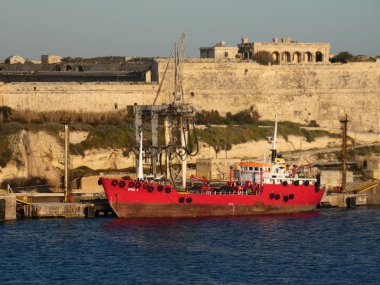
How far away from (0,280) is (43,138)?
22.3 m

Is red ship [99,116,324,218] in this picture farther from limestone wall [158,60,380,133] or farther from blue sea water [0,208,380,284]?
limestone wall [158,60,380,133]

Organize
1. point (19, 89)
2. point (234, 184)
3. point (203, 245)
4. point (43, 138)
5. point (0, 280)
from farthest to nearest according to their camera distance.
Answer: point (19, 89) → point (43, 138) → point (234, 184) → point (203, 245) → point (0, 280)

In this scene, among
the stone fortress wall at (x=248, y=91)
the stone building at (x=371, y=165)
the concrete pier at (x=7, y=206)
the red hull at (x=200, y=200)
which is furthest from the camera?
the stone fortress wall at (x=248, y=91)

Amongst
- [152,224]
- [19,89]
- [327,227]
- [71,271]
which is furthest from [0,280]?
[19,89]

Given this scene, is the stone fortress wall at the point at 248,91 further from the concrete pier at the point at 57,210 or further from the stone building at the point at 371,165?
the concrete pier at the point at 57,210

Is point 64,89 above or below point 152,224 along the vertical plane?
above

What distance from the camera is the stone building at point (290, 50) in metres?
82.8

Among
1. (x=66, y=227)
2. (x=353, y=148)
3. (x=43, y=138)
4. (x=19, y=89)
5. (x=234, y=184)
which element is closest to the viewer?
(x=66, y=227)

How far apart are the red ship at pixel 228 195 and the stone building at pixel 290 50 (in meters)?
20.3

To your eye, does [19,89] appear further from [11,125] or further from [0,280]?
[0,280]

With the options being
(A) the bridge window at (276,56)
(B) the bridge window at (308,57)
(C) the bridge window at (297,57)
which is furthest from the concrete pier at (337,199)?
(B) the bridge window at (308,57)

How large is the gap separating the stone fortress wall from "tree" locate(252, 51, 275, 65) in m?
0.78

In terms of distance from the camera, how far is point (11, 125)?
67688 mm

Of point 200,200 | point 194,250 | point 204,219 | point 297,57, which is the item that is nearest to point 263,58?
point 297,57
